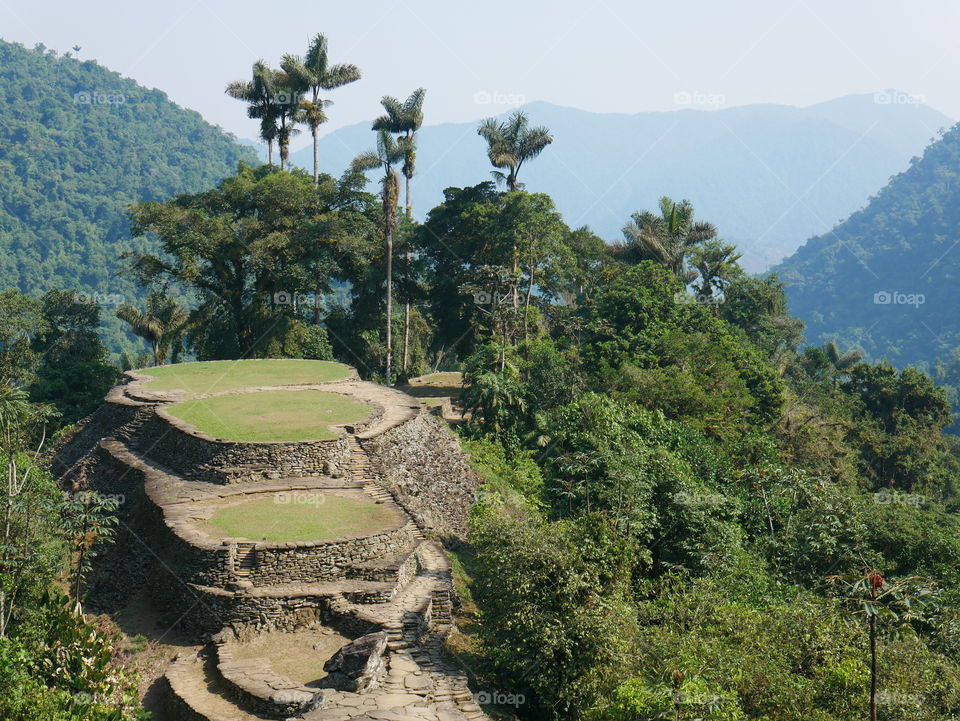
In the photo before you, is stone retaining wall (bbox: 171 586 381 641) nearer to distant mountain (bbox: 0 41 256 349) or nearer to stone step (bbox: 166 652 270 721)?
stone step (bbox: 166 652 270 721)

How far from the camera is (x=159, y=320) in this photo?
37344mm

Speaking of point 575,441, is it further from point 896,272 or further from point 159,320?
point 896,272

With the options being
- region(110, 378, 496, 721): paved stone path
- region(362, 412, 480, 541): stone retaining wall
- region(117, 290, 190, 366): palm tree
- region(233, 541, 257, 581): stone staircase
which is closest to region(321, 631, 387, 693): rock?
region(110, 378, 496, 721): paved stone path

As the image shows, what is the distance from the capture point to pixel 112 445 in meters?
23.8

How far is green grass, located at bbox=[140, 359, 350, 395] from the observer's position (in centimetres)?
2733

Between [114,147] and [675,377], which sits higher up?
[114,147]

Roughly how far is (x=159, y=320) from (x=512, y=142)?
55.9ft

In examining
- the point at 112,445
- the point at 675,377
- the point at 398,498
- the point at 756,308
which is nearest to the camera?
the point at 398,498

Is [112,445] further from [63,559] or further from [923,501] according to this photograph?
[923,501]

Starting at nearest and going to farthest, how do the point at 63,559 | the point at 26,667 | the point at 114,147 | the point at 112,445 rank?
the point at 26,667
the point at 63,559
the point at 112,445
the point at 114,147

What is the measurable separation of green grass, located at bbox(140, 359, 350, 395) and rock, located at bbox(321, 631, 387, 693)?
1342 cm

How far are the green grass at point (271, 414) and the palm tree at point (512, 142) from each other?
706 inches

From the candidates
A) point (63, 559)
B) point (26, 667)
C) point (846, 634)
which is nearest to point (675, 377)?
point (846, 634)

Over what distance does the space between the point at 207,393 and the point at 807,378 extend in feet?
115
